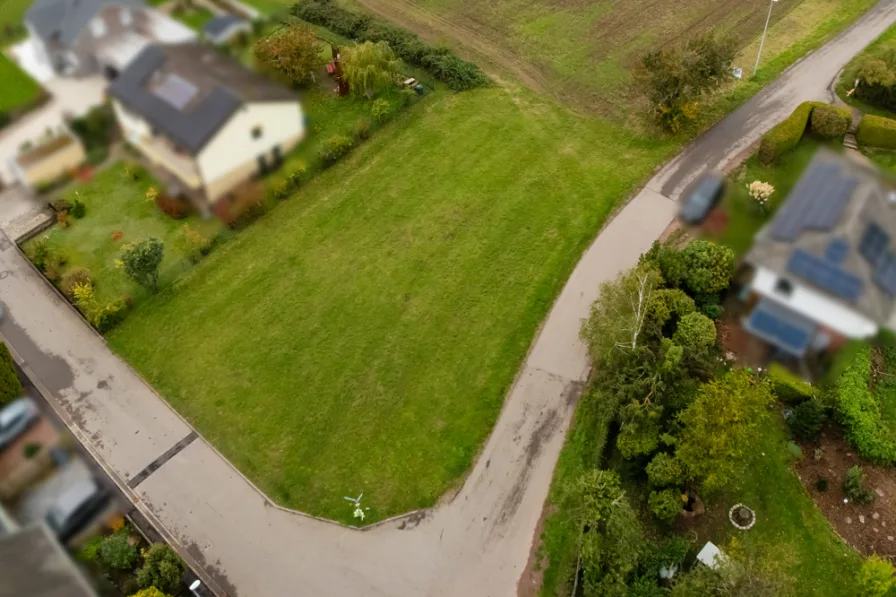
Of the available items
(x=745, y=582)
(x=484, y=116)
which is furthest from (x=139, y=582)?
(x=484, y=116)

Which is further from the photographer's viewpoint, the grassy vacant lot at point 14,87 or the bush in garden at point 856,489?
the grassy vacant lot at point 14,87

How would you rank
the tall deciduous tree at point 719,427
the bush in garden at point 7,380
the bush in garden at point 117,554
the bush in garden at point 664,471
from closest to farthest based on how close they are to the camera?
the tall deciduous tree at point 719,427, the bush in garden at point 117,554, the bush in garden at point 664,471, the bush in garden at point 7,380

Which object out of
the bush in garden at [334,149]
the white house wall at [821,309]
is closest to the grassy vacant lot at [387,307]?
the bush in garden at [334,149]

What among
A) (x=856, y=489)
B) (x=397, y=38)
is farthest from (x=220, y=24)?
(x=856, y=489)

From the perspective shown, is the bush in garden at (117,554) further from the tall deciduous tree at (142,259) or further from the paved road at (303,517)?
the tall deciduous tree at (142,259)

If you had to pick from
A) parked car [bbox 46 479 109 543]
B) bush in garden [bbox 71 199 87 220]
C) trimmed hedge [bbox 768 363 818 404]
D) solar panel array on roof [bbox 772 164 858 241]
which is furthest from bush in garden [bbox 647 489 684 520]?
bush in garden [bbox 71 199 87 220]
